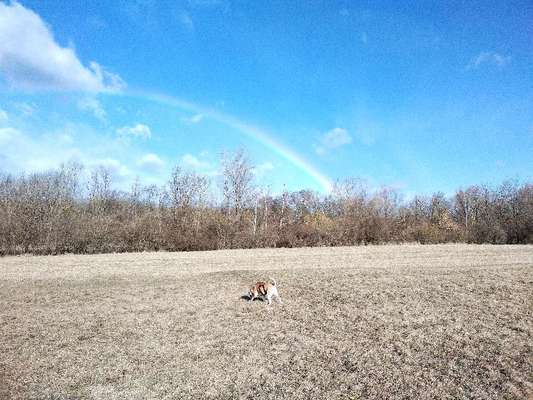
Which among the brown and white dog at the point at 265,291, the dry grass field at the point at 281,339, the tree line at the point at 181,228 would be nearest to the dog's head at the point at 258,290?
the brown and white dog at the point at 265,291

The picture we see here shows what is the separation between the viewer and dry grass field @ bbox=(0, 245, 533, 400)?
7.26m

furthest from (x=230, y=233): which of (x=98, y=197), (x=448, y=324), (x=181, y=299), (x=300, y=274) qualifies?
(x=98, y=197)

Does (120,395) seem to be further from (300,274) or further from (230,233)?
(230,233)

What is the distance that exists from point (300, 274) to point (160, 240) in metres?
Answer: 21.1

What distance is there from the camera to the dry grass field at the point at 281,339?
7258 mm

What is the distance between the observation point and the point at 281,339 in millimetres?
9633

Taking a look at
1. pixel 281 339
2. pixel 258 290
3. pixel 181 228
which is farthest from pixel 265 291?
pixel 181 228

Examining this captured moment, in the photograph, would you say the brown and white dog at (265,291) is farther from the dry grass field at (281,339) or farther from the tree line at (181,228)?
the tree line at (181,228)

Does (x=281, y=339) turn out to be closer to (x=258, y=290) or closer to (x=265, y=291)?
(x=265, y=291)

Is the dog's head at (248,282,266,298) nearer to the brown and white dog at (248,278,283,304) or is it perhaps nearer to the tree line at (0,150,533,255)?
the brown and white dog at (248,278,283,304)

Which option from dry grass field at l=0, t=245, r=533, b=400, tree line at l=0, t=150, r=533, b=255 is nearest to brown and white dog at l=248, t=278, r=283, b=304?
dry grass field at l=0, t=245, r=533, b=400

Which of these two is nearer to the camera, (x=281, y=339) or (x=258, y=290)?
(x=281, y=339)

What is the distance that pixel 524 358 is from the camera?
797 cm

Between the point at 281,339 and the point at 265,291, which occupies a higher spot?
the point at 265,291
